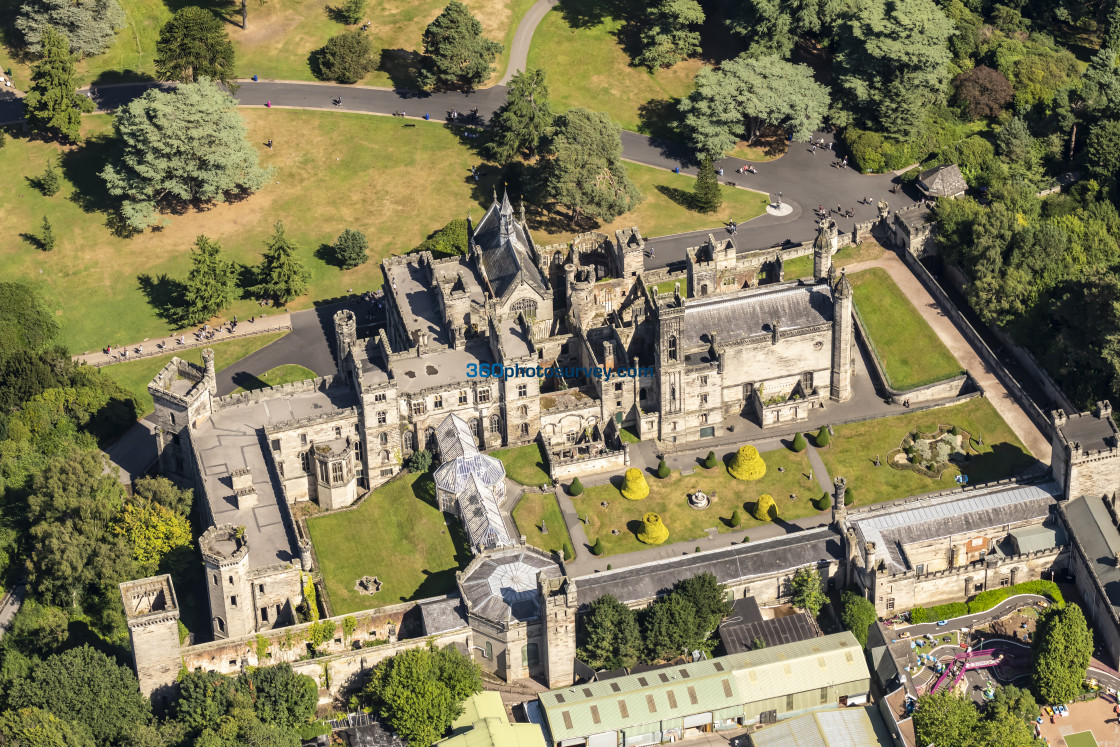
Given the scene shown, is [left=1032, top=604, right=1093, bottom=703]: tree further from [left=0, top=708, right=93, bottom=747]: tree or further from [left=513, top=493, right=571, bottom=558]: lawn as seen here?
[left=0, top=708, right=93, bottom=747]: tree

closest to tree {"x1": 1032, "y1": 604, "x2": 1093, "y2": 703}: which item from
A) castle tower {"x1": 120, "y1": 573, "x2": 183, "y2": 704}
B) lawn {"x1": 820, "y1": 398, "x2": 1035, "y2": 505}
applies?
lawn {"x1": 820, "y1": 398, "x2": 1035, "y2": 505}

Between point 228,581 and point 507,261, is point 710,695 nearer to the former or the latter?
point 228,581

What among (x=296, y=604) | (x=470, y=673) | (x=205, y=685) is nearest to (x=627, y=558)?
(x=470, y=673)

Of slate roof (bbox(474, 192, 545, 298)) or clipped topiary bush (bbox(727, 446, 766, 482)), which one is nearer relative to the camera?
clipped topiary bush (bbox(727, 446, 766, 482))

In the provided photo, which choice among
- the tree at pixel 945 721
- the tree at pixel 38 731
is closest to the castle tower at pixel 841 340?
the tree at pixel 945 721

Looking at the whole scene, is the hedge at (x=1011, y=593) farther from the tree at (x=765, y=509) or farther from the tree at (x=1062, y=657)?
the tree at (x=765, y=509)

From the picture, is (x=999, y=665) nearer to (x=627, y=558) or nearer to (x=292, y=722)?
(x=627, y=558)
